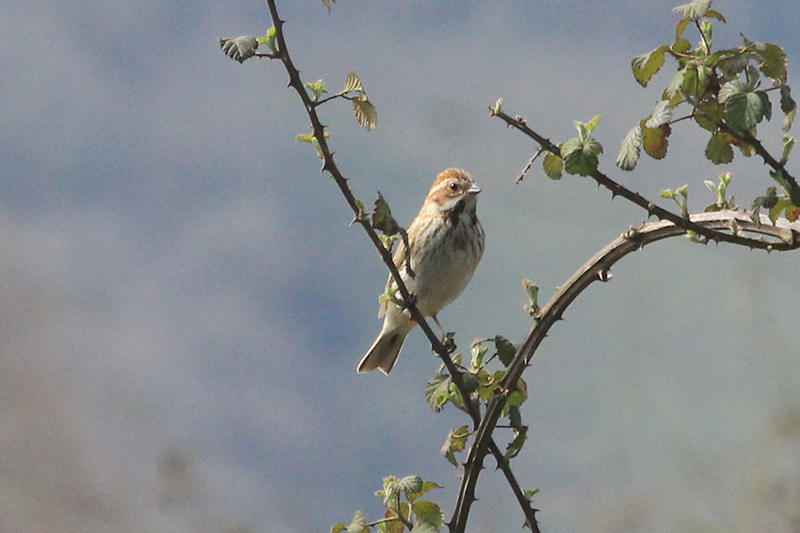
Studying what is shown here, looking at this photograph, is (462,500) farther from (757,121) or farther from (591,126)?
(757,121)

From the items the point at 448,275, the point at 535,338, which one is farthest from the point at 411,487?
the point at 448,275

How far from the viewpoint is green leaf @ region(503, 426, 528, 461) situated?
2771 mm

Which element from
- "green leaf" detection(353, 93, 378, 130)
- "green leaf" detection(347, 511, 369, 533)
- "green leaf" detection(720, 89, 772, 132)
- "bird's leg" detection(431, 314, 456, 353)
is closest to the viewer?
"green leaf" detection(720, 89, 772, 132)

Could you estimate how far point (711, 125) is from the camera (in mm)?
2447

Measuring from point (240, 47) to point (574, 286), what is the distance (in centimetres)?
113

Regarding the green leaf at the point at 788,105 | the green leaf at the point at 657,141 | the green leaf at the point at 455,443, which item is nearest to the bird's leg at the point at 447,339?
the green leaf at the point at 455,443

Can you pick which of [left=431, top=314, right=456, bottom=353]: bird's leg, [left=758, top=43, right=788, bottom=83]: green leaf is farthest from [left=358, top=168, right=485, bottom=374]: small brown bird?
[left=758, top=43, right=788, bottom=83]: green leaf

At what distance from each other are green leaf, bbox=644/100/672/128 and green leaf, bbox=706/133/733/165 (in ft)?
0.79

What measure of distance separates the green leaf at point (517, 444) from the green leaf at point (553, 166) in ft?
2.48

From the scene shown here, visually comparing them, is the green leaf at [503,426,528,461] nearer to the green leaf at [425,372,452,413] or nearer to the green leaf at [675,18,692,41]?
the green leaf at [425,372,452,413]

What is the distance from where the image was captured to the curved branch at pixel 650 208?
7.93 feet

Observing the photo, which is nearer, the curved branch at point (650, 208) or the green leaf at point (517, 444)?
the curved branch at point (650, 208)

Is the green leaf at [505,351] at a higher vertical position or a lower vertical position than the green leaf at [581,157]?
lower

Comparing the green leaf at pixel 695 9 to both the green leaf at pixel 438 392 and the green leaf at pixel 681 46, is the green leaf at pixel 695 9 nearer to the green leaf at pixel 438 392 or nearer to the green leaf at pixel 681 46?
the green leaf at pixel 681 46
